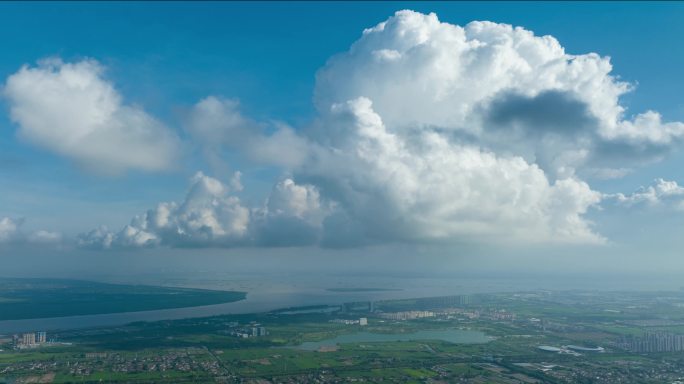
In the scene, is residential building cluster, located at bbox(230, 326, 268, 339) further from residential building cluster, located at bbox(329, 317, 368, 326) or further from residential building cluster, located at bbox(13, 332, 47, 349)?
residential building cluster, located at bbox(13, 332, 47, 349)

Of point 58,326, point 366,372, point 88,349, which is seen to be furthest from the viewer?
point 58,326

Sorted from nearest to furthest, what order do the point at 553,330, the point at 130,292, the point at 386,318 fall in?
the point at 553,330
the point at 386,318
the point at 130,292

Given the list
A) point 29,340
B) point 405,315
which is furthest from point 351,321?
point 29,340

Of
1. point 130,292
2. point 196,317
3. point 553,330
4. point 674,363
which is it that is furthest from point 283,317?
point 130,292

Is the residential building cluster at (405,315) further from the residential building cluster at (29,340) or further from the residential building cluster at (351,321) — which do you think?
the residential building cluster at (29,340)

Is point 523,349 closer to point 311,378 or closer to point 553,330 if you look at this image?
point 553,330

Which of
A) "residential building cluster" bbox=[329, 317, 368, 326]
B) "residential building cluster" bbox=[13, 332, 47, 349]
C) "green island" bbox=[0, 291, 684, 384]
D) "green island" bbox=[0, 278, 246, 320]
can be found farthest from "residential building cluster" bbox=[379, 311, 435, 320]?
"residential building cluster" bbox=[13, 332, 47, 349]

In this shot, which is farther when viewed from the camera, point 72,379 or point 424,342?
point 424,342

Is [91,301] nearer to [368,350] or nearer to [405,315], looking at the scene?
[405,315]
